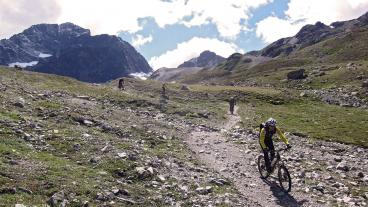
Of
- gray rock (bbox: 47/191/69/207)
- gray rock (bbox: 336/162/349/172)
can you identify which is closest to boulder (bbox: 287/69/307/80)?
gray rock (bbox: 336/162/349/172)

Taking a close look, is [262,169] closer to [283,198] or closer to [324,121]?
[283,198]

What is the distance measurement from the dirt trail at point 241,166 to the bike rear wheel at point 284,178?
1.14ft

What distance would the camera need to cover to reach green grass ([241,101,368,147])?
42.8 m

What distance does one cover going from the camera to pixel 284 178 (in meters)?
22.6

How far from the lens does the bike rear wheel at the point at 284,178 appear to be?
73.1 ft

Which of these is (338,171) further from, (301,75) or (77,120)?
(301,75)

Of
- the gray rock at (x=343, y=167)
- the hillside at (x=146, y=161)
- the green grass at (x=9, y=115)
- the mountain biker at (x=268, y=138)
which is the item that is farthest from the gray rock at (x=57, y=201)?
the gray rock at (x=343, y=167)

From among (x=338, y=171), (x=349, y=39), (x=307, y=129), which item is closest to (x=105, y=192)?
(x=338, y=171)

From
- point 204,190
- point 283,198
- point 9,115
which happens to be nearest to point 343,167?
point 283,198

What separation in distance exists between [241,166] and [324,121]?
92.5 feet

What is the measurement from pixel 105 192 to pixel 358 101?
61.7m

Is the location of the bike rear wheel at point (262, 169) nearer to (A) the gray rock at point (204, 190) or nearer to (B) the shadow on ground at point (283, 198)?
(B) the shadow on ground at point (283, 198)

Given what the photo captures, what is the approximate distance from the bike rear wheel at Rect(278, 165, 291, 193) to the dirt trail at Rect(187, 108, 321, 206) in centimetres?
35

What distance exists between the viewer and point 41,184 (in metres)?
17.4
